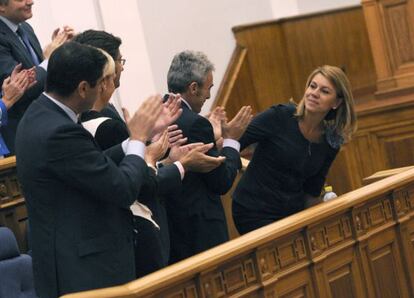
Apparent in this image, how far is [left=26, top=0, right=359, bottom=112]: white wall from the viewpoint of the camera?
6262 mm

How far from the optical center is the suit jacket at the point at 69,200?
261 cm

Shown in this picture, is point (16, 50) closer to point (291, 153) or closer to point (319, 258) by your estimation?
point (291, 153)

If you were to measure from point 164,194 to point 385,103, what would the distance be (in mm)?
3604

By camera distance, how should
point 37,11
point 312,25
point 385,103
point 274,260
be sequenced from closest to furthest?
1. point 274,260
2. point 37,11
3. point 385,103
4. point 312,25

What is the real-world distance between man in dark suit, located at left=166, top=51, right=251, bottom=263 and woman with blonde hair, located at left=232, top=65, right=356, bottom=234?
24 cm

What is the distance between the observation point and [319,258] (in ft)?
10.9

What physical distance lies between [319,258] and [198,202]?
17.5 inches

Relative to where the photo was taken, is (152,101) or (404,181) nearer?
(152,101)

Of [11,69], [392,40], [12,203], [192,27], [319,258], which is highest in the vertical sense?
[192,27]

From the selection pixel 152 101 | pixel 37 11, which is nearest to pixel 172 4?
pixel 37 11

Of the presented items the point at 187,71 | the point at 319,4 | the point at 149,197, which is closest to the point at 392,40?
the point at 319,4

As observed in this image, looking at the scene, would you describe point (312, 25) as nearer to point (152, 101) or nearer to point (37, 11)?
point (37, 11)

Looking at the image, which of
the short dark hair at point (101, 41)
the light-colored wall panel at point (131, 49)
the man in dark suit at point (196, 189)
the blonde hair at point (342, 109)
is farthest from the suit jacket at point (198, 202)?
the light-colored wall panel at point (131, 49)

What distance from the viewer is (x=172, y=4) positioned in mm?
6949
